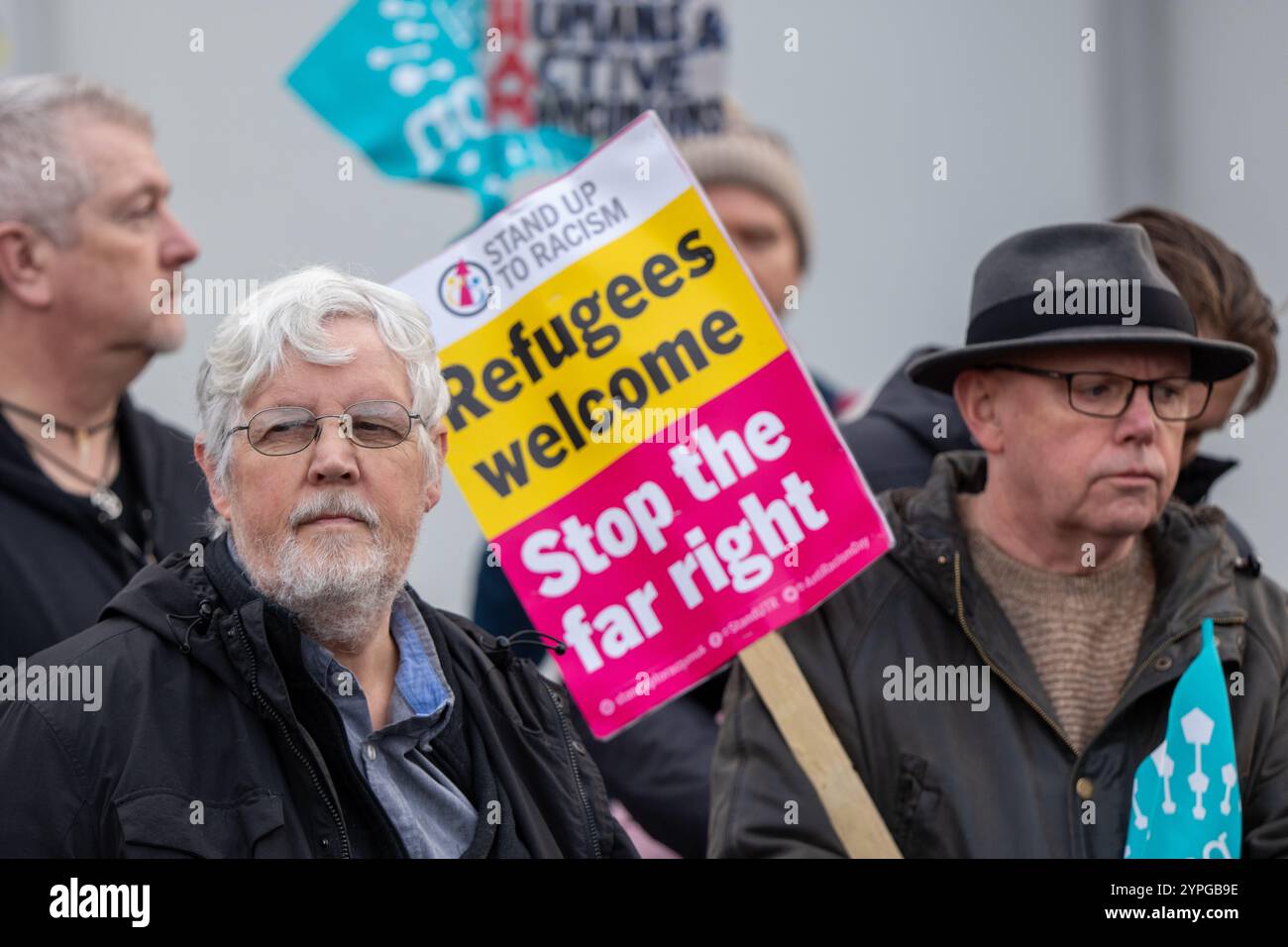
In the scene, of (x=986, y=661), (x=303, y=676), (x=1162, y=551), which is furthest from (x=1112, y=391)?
(x=303, y=676)

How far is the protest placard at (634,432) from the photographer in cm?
327

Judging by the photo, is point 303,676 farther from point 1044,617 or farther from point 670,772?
point 670,772

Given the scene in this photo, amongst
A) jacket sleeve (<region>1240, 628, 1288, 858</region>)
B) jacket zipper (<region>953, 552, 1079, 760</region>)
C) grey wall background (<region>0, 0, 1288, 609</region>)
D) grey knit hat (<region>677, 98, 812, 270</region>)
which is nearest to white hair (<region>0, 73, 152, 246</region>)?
grey knit hat (<region>677, 98, 812, 270</region>)

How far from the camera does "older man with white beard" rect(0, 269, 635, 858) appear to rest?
8.05 feet

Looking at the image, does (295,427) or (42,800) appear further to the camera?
(295,427)

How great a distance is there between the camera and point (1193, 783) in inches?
114

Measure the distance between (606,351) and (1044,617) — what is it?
2.93ft

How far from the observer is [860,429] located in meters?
3.74

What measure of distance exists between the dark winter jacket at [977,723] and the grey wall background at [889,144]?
8.81 feet
